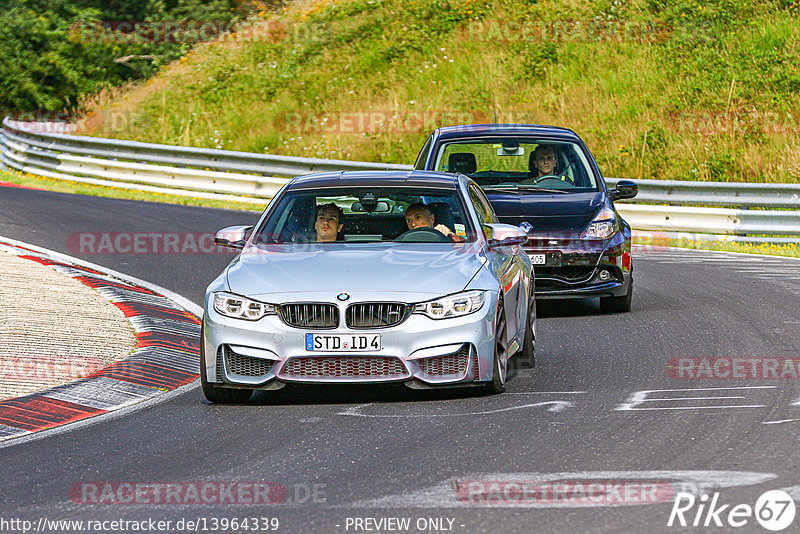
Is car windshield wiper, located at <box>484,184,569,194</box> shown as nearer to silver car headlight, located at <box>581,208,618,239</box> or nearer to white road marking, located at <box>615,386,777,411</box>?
silver car headlight, located at <box>581,208,618,239</box>

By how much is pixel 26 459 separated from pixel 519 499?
275cm

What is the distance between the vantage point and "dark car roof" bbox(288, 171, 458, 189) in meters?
9.75

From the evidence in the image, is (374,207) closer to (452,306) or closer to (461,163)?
(452,306)

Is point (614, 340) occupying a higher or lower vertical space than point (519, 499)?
lower

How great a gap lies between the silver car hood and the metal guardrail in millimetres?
12206

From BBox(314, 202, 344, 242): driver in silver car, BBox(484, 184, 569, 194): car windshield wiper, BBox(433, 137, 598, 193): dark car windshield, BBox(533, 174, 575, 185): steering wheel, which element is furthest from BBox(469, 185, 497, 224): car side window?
BBox(533, 174, 575, 185): steering wheel

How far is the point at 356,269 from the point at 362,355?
2.16ft

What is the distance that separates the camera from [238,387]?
8383 mm

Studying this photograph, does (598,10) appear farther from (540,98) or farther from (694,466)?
(694,466)

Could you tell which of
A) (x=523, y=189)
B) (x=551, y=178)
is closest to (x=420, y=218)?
(x=523, y=189)

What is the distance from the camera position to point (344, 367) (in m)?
8.20

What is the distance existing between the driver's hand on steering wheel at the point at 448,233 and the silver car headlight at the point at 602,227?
3.37 meters

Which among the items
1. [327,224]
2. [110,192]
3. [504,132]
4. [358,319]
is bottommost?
[110,192]

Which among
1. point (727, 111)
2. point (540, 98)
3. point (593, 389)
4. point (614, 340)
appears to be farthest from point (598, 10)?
point (593, 389)
